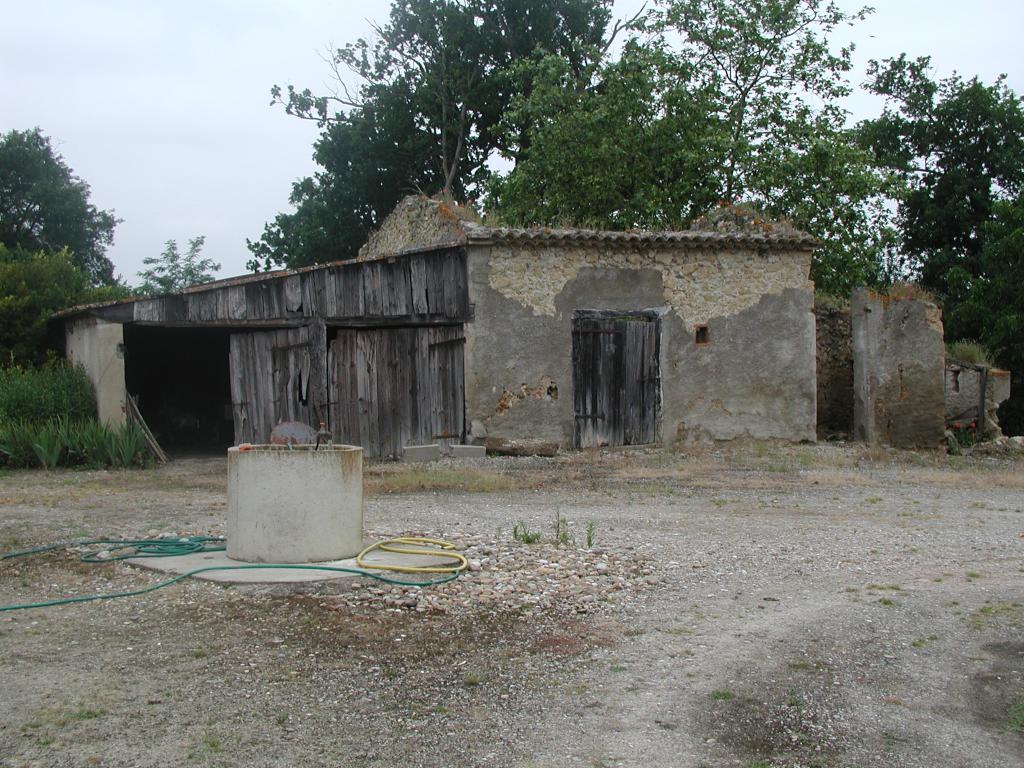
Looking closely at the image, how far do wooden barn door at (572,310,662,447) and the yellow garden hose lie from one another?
8217 mm

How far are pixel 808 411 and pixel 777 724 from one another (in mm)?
13119

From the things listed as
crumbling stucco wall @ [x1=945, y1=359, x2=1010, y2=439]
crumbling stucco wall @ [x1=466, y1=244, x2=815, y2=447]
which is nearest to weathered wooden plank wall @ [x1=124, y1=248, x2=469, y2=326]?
crumbling stucco wall @ [x1=466, y1=244, x2=815, y2=447]

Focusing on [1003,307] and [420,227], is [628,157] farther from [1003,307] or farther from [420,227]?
[1003,307]

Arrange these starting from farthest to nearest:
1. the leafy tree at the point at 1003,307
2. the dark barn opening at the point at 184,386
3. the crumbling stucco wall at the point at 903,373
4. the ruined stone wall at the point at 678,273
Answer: the leafy tree at the point at 1003,307, the dark barn opening at the point at 184,386, the crumbling stucco wall at the point at 903,373, the ruined stone wall at the point at 678,273

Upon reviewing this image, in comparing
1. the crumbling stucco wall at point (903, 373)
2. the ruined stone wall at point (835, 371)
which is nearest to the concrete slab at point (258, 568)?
the crumbling stucco wall at point (903, 373)

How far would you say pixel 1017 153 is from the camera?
26.2 meters

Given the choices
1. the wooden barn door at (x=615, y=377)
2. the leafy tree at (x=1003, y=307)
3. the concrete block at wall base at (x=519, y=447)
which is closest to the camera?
the concrete block at wall base at (x=519, y=447)

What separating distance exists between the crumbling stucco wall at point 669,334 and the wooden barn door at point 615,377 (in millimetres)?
169

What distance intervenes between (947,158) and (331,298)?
19.2 meters

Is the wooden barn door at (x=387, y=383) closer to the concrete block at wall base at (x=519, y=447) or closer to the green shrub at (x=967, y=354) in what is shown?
the concrete block at wall base at (x=519, y=447)

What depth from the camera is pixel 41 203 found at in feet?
112

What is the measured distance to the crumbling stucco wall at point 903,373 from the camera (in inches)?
657

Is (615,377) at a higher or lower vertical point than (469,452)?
higher

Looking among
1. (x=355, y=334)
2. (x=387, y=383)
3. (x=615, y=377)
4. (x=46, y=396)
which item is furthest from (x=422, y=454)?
(x=46, y=396)
